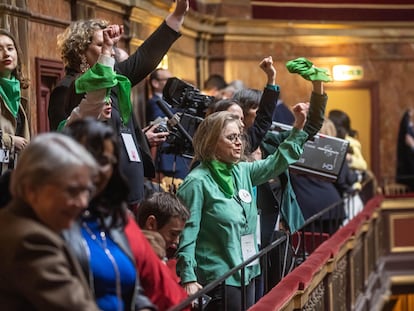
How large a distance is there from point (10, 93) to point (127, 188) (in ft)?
6.69

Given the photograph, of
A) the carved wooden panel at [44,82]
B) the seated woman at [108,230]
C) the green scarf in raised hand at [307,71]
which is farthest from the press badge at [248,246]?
the carved wooden panel at [44,82]

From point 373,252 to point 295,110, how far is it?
734cm

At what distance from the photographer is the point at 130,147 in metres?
4.66

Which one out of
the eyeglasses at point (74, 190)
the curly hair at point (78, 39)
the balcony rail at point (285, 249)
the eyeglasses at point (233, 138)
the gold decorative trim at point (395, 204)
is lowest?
the gold decorative trim at point (395, 204)

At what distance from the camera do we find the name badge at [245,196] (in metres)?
5.12

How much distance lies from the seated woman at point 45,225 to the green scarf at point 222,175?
2.30 meters

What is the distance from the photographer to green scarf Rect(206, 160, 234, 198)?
5.03 m

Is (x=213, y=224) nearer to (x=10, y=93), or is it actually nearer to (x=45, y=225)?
(x=10, y=93)

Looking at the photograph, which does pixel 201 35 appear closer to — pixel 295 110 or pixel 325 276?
pixel 325 276

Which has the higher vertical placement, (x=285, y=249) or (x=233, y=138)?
(x=233, y=138)

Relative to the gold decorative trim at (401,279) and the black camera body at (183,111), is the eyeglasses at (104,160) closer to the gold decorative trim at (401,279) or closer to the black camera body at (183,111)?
the black camera body at (183,111)

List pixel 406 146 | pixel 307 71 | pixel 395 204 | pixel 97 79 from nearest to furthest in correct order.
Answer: pixel 97 79
pixel 307 71
pixel 395 204
pixel 406 146

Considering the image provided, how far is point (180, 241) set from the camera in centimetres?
480

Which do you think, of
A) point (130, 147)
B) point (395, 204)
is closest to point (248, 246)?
point (130, 147)
